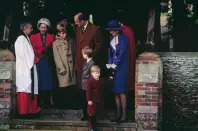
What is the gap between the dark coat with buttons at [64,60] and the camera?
11.5 m

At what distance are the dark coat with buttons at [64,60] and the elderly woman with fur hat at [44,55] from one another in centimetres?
16

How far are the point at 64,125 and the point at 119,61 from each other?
157 cm

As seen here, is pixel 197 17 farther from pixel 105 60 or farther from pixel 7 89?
pixel 7 89

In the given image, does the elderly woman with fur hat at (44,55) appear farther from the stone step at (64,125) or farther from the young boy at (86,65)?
the young boy at (86,65)

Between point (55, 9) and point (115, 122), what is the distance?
19.7 ft

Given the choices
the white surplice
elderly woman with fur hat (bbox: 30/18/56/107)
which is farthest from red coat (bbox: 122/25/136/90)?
the white surplice

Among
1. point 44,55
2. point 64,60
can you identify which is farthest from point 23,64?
point 64,60

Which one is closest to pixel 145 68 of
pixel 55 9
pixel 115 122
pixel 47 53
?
pixel 115 122

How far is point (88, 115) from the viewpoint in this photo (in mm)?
10898

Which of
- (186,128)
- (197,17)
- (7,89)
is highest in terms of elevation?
(197,17)

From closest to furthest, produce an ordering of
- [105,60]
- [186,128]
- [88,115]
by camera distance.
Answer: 1. [88,115]
2. [186,128]
3. [105,60]

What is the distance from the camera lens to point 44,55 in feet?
37.9

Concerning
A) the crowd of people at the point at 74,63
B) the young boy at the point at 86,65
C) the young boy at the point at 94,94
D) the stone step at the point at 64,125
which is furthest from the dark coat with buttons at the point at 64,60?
the young boy at the point at 94,94

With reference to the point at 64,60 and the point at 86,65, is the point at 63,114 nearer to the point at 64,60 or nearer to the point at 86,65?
the point at 64,60
